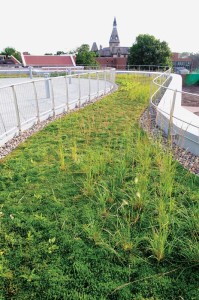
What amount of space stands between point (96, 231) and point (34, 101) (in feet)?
24.0

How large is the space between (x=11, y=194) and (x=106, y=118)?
4428mm

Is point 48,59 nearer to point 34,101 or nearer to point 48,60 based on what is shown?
point 48,60

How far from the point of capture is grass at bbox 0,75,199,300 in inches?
82.2

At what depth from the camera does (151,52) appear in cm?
4978

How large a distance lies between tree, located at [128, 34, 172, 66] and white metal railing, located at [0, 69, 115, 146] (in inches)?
1649

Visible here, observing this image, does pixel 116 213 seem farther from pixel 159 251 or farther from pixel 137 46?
pixel 137 46

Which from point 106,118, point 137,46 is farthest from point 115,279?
point 137,46

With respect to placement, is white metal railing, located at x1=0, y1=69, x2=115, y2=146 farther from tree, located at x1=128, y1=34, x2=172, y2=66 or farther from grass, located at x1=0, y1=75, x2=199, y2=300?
tree, located at x1=128, y1=34, x2=172, y2=66

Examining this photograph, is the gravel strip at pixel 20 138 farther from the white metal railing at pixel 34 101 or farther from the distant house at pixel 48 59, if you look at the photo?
the distant house at pixel 48 59

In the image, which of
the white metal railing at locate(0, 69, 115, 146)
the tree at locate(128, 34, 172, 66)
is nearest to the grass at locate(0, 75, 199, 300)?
the white metal railing at locate(0, 69, 115, 146)

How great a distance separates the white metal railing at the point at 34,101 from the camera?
567 centimetres

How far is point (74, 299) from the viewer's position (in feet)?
6.43

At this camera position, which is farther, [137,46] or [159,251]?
[137,46]

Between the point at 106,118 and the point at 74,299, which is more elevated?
the point at 106,118
